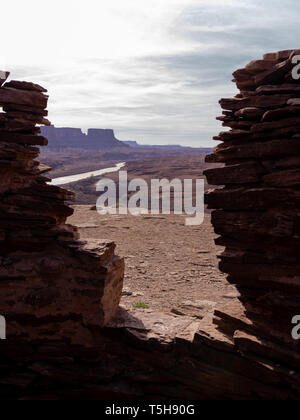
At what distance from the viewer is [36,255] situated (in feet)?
29.6

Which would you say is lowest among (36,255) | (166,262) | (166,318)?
(166,318)

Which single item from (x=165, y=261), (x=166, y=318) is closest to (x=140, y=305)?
(x=166, y=318)

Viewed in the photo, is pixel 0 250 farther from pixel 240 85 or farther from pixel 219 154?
pixel 240 85

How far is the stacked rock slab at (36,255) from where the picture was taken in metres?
8.69

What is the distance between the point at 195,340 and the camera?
8359 mm

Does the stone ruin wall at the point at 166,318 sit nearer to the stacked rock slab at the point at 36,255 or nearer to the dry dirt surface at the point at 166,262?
the stacked rock slab at the point at 36,255

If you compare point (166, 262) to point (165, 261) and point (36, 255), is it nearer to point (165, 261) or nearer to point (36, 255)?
Result: point (165, 261)

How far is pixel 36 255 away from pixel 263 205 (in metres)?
5.33

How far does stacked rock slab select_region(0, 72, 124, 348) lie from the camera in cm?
869

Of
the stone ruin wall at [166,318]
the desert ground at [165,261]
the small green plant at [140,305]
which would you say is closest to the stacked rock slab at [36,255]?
the stone ruin wall at [166,318]

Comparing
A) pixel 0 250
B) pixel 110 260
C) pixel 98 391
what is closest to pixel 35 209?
pixel 0 250
